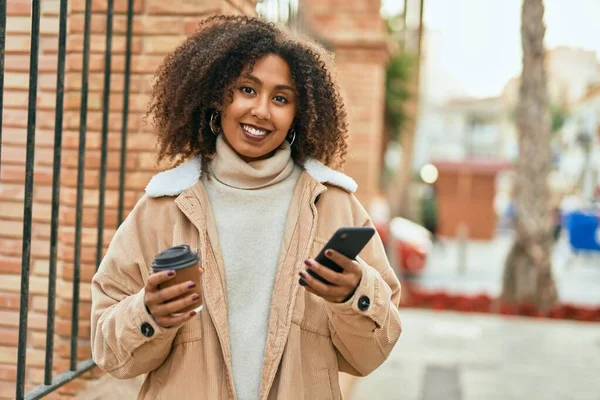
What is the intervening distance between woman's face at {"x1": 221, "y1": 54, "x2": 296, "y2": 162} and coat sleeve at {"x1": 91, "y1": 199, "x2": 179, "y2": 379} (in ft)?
1.03

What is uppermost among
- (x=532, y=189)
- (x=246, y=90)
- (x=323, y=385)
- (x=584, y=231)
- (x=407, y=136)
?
(x=407, y=136)

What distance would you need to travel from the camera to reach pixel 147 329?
160 centimetres

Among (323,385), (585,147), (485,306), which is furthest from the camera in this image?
(585,147)

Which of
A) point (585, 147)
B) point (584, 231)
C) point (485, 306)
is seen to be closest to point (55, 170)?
point (485, 306)

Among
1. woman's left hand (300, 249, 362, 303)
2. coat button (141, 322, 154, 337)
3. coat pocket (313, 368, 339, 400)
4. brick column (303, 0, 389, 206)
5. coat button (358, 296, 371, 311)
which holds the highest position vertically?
brick column (303, 0, 389, 206)

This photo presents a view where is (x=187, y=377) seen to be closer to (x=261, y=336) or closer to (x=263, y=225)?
(x=261, y=336)

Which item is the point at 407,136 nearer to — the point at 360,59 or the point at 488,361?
the point at 360,59

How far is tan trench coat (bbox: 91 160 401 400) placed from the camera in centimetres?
171

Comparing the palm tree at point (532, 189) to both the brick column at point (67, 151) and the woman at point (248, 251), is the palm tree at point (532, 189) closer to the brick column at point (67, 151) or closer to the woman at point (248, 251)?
the brick column at point (67, 151)

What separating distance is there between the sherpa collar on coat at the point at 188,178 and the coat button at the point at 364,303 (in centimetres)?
39

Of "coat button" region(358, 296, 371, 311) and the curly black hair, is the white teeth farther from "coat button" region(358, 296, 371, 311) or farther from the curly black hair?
"coat button" region(358, 296, 371, 311)

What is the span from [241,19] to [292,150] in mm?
411

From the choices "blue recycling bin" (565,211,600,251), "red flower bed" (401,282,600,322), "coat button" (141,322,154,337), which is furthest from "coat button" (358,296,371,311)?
"blue recycling bin" (565,211,600,251)

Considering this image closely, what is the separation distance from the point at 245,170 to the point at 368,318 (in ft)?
1.63
